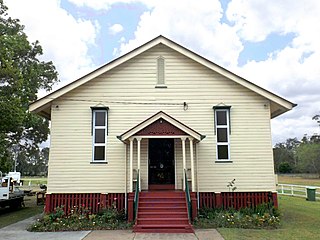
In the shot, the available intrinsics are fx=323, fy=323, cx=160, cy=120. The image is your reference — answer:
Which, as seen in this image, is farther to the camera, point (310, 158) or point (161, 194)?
point (310, 158)

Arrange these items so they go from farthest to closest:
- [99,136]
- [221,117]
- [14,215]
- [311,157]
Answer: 1. [311,157]
2. [14,215]
3. [221,117]
4. [99,136]

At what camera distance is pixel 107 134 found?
13.8m

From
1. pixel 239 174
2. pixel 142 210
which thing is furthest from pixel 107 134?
pixel 239 174

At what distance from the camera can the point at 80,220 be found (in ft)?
40.7

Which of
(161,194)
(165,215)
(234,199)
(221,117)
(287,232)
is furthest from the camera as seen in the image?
(221,117)

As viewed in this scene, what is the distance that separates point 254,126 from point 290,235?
5.13m

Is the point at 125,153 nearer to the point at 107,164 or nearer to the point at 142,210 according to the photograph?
the point at 107,164

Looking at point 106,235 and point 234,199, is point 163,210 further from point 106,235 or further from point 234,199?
point 234,199

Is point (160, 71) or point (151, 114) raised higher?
point (160, 71)

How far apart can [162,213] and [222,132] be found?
14.8 ft

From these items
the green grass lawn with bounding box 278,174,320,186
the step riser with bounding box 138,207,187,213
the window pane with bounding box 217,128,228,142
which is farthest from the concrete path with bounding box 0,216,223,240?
the green grass lawn with bounding box 278,174,320,186

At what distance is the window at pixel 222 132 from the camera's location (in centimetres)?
1393

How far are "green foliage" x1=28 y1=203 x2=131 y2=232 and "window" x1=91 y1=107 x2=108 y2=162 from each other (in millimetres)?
2190

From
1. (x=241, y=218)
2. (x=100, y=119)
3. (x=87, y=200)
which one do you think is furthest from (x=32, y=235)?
(x=241, y=218)
